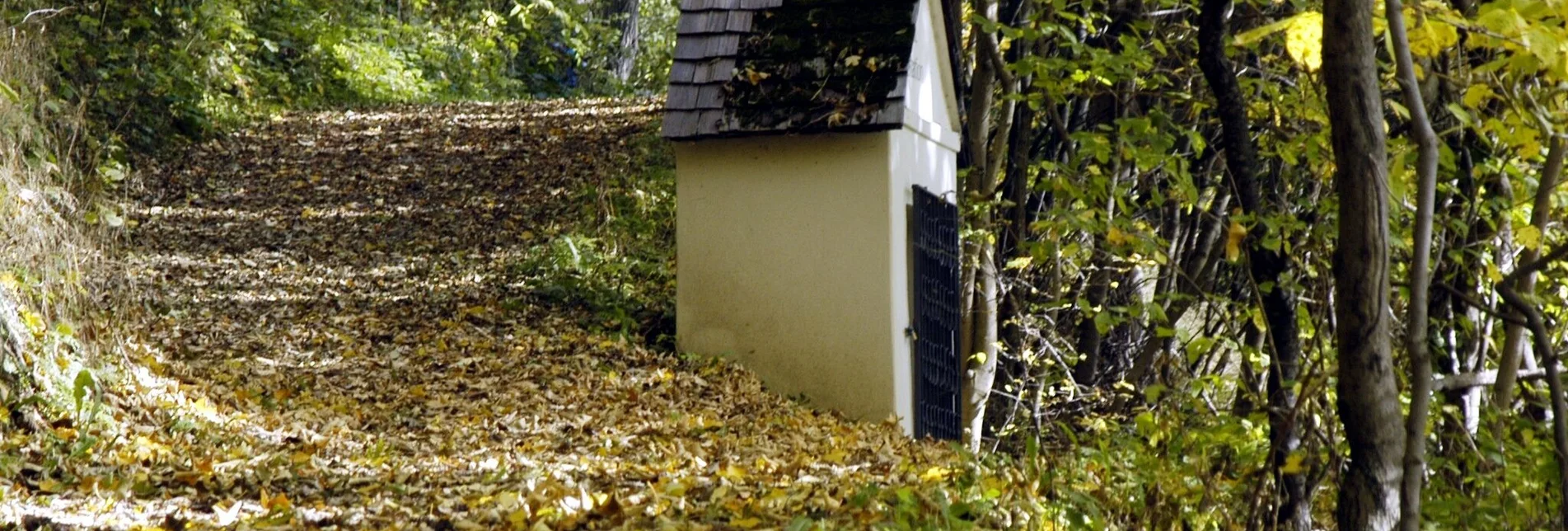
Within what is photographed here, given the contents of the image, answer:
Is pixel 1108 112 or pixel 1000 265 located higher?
pixel 1108 112

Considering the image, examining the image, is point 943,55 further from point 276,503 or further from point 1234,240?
point 276,503

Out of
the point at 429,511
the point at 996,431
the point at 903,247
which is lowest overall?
the point at 996,431

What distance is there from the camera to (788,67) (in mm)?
8828

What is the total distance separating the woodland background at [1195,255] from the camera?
12.0 feet

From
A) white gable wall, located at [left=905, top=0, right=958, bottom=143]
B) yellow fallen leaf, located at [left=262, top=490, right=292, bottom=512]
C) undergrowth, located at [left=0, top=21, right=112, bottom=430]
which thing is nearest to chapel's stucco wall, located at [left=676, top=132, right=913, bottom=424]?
→ white gable wall, located at [left=905, top=0, right=958, bottom=143]

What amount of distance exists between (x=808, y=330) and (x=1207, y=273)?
3674 millimetres

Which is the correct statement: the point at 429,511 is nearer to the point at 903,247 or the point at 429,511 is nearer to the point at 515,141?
the point at 903,247

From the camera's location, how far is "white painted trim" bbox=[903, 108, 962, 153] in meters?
8.66

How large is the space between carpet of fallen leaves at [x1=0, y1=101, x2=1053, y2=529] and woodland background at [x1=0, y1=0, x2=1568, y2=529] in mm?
339

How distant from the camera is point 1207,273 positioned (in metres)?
10.9

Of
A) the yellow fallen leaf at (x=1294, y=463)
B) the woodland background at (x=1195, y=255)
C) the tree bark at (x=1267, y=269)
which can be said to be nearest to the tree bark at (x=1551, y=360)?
the woodland background at (x=1195, y=255)

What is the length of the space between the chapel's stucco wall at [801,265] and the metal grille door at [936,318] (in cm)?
27

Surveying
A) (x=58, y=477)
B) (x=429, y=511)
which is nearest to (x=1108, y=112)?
(x=429, y=511)

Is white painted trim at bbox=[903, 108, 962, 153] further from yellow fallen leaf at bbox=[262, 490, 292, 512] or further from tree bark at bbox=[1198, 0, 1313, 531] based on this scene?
yellow fallen leaf at bbox=[262, 490, 292, 512]
